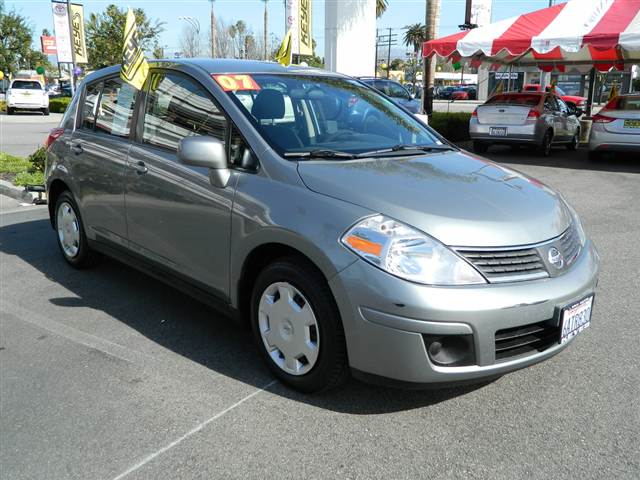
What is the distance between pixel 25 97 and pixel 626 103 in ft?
88.2

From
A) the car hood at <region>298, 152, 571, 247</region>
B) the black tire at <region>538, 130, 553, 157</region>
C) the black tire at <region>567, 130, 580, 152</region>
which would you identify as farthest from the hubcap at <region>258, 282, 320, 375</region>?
the black tire at <region>567, 130, 580, 152</region>

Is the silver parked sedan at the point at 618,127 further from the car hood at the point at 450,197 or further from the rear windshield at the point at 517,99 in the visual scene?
the car hood at the point at 450,197

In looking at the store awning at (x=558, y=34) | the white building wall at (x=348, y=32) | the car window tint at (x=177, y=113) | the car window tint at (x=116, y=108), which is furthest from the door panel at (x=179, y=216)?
the white building wall at (x=348, y=32)

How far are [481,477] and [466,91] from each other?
57.5m

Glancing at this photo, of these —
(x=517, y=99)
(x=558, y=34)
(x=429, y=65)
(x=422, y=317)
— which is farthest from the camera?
(x=429, y=65)

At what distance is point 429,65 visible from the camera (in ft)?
53.7

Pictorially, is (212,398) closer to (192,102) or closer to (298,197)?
(298,197)

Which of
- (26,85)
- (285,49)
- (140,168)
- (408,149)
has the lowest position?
(140,168)

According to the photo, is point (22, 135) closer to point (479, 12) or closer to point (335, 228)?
point (479, 12)

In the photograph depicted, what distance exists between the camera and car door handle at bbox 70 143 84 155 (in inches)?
189

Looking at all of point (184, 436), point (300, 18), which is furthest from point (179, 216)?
point (300, 18)

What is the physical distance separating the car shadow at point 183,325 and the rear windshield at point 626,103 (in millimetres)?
10685

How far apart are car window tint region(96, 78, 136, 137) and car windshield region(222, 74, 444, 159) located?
1.00 m

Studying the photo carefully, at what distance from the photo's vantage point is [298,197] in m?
3.00
